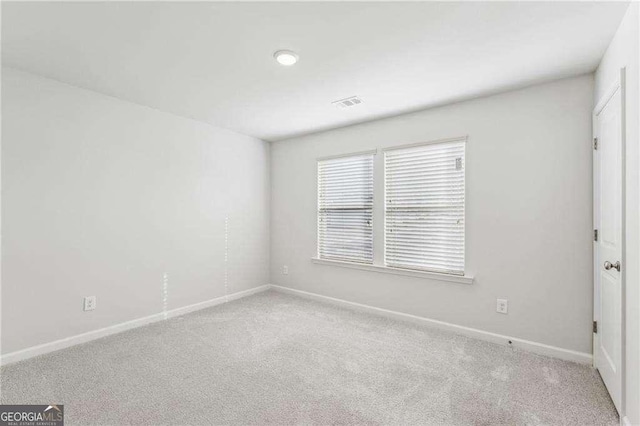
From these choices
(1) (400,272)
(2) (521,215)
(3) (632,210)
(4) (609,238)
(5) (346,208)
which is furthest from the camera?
(5) (346,208)

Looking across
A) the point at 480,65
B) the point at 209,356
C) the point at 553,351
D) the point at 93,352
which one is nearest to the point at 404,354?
the point at 553,351

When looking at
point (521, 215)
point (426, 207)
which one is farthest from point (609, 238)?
point (426, 207)

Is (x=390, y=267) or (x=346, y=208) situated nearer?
(x=390, y=267)

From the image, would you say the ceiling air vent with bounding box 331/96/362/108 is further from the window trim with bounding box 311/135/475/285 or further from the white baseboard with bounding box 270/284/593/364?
the white baseboard with bounding box 270/284/593/364

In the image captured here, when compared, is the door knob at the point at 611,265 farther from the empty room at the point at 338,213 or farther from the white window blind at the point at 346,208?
the white window blind at the point at 346,208

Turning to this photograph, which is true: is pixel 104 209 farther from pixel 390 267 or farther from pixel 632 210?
pixel 632 210

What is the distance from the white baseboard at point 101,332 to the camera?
101 inches

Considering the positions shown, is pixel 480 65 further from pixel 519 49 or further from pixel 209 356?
pixel 209 356

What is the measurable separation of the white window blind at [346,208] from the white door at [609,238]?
7.12 feet

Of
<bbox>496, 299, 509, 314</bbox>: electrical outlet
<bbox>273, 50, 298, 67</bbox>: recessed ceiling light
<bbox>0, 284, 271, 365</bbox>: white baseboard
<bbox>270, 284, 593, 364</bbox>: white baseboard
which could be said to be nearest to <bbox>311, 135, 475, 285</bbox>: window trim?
<bbox>496, 299, 509, 314</bbox>: electrical outlet

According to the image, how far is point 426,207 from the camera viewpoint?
347cm

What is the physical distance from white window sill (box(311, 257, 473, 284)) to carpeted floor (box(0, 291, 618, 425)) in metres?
0.56

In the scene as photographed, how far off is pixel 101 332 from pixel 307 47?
328 centimetres

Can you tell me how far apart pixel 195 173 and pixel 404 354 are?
3.18 metres
